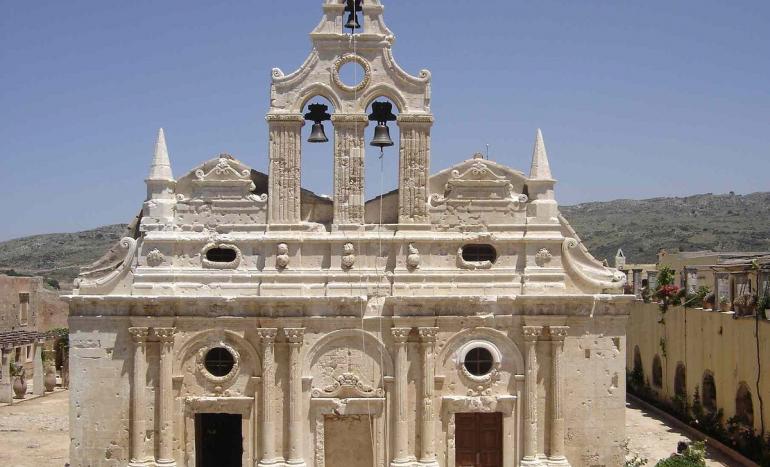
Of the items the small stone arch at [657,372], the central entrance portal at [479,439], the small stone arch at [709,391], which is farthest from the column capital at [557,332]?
the small stone arch at [657,372]

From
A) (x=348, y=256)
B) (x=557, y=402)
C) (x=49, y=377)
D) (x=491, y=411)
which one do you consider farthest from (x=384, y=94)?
(x=49, y=377)

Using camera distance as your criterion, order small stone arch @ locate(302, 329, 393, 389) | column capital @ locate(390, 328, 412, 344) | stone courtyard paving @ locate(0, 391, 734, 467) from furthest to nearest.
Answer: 1. stone courtyard paving @ locate(0, 391, 734, 467)
2. small stone arch @ locate(302, 329, 393, 389)
3. column capital @ locate(390, 328, 412, 344)

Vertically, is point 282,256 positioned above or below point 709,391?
above

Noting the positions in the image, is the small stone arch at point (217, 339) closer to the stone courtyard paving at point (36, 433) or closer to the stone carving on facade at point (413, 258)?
the stone carving on facade at point (413, 258)

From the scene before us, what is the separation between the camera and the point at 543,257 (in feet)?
Result: 66.8

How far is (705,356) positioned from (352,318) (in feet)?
44.7

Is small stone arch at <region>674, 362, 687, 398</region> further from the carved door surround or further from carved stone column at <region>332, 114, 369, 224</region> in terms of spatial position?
carved stone column at <region>332, 114, 369, 224</region>

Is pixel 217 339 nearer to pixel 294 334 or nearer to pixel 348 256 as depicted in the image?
pixel 294 334

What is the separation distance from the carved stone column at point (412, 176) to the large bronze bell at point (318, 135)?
1.87 m

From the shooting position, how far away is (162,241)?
20.3 meters

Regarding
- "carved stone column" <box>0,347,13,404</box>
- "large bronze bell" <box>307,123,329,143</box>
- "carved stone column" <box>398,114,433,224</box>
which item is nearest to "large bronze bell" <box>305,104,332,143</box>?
"large bronze bell" <box>307,123,329,143</box>

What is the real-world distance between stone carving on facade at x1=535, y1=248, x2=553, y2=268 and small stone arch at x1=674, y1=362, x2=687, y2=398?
40.1 ft

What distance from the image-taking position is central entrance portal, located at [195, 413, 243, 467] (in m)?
21.2

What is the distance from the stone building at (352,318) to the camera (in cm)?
1994
